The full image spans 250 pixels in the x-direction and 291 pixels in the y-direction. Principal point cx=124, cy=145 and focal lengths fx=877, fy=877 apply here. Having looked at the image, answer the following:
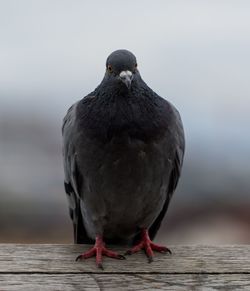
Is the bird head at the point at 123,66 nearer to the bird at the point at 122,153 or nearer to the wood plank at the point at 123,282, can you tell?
the bird at the point at 122,153

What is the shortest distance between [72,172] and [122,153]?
0.52m

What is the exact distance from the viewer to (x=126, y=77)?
599cm

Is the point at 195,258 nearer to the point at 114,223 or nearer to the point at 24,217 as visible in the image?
the point at 114,223

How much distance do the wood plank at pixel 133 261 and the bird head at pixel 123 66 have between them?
1226mm

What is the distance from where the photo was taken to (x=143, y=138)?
6094mm

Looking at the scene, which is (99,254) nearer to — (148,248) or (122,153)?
(148,248)

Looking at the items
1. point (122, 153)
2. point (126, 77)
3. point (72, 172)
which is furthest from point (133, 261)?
point (126, 77)

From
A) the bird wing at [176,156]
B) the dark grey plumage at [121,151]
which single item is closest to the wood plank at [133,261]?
the dark grey plumage at [121,151]

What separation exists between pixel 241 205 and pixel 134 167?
10313mm

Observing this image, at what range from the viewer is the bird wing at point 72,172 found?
6.40m

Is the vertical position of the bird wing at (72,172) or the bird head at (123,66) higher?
the bird head at (123,66)

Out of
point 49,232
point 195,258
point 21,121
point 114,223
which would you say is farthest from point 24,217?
point 21,121

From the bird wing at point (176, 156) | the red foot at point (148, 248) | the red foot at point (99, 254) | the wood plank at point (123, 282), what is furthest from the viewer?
the bird wing at point (176, 156)

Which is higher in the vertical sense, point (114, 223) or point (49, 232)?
point (114, 223)
